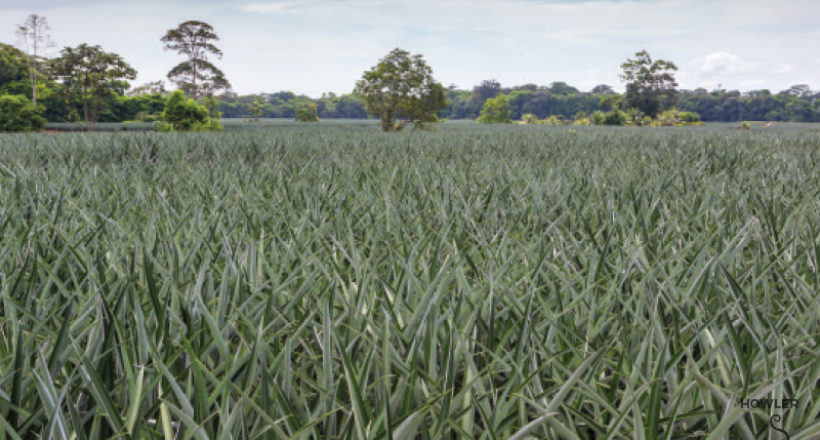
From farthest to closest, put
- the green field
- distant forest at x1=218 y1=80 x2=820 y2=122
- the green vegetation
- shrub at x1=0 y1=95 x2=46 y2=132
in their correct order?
1. distant forest at x1=218 y1=80 x2=820 y2=122
2. the green vegetation
3. shrub at x1=0 y1=95 x2=46 y2=132
4. the green field

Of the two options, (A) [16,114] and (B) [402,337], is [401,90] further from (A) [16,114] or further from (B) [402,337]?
(A) [16,114]

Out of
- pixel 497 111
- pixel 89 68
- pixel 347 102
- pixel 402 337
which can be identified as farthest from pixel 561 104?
pixel 402 337

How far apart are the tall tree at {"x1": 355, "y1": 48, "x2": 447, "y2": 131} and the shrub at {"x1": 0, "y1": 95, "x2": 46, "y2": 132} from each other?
28.1 metres

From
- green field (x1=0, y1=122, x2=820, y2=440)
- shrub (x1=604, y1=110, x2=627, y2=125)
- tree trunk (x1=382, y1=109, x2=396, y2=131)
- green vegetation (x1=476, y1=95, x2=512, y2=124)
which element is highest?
green vegetation (x1=476, y1=95, x2=512, y2=124)

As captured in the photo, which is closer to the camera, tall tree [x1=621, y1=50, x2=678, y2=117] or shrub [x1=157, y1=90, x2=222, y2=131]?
shrub [x1=157, y1=90, x2=222, y2=131]

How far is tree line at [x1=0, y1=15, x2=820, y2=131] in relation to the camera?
87.4 ft

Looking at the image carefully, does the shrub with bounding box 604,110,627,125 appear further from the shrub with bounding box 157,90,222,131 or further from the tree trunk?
the shrub with bounding box 157,90,222,131

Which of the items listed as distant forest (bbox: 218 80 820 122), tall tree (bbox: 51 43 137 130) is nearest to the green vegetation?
distant forest (bbox: 218 80 820 122)

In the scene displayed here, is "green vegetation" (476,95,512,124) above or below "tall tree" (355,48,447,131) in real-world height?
above

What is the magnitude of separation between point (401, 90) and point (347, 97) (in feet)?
381

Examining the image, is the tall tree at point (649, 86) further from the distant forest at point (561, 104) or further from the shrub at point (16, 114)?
the shrub at point (16, 114)

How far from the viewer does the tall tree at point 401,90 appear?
26.0m

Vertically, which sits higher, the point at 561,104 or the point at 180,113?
the point at 561,104

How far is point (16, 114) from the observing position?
35719mm
